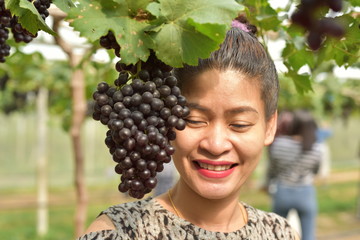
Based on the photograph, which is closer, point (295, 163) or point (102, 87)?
point (102, 87)

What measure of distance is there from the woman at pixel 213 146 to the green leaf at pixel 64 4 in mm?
354

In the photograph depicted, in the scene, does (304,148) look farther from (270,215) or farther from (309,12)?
(309,12)

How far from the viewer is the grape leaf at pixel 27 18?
3.73 ft

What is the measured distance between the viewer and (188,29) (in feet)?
3.53

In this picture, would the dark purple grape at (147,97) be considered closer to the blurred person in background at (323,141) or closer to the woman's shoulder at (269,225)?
the woman's shoulder at (269,225)

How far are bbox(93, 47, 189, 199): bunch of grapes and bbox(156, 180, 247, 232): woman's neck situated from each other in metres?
0.42

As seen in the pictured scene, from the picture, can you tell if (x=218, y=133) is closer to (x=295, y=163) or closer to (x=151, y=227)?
(x=151, y=227)

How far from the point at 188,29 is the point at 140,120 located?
0.72 feet

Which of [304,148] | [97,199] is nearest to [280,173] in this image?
[304,148]

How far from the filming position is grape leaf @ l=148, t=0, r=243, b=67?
1039 mm

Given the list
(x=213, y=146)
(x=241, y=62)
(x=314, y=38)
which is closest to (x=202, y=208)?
(x=213, y=146)

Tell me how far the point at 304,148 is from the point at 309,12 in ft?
15.8

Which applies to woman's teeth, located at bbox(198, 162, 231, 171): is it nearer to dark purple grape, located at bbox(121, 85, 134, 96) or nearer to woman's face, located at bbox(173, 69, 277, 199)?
woman's face, located at bbox(173, 69, 277, 199)

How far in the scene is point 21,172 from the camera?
15766mm
